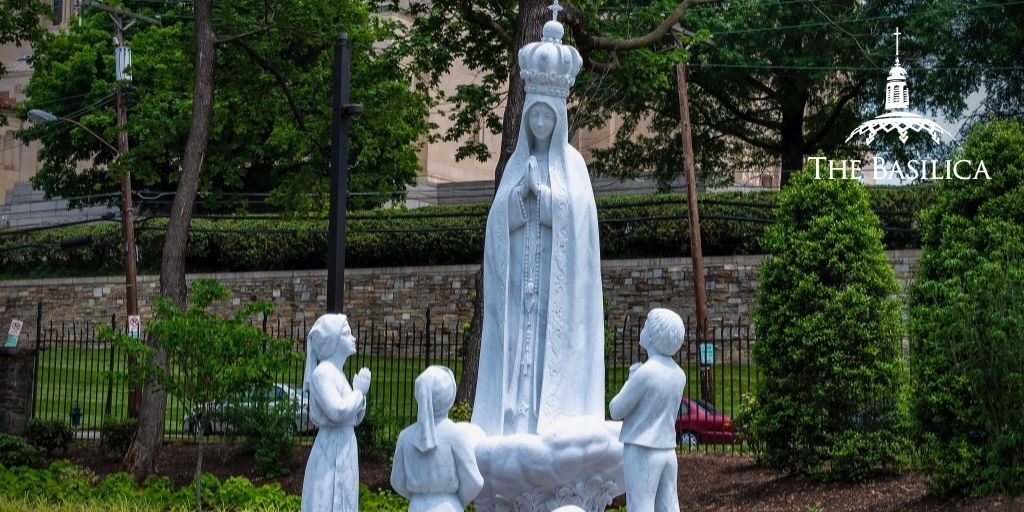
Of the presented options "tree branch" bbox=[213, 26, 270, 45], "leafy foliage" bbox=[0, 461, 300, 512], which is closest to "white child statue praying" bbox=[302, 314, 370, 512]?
"leafy foliage" bbox=[0, 461, 300, 512]

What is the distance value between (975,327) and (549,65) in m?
6.50

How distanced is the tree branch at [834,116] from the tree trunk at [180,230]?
18.7 metres

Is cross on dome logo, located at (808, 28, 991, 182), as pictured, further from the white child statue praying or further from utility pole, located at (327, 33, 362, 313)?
the white child statue praying

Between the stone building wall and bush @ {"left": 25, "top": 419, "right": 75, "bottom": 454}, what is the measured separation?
841 centimetres

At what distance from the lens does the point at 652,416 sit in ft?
29.0

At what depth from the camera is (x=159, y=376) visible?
57.5 ft

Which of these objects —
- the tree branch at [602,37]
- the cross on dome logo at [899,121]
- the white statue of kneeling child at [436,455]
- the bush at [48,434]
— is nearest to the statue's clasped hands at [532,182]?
the white statue of kneeling child at [436,455]

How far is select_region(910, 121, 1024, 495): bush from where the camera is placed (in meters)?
14.5

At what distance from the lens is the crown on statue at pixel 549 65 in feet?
33.3

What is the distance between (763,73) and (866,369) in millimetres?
20064

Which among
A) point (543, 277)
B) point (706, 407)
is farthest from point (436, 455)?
point (706, 407)

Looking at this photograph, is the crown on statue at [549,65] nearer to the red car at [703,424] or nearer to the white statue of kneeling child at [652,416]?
the white statue of kneeling child at [652,416]

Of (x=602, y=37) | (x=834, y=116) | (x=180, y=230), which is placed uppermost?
(x=834, y=116)

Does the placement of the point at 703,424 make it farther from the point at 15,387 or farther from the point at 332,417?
the point at 332,417
